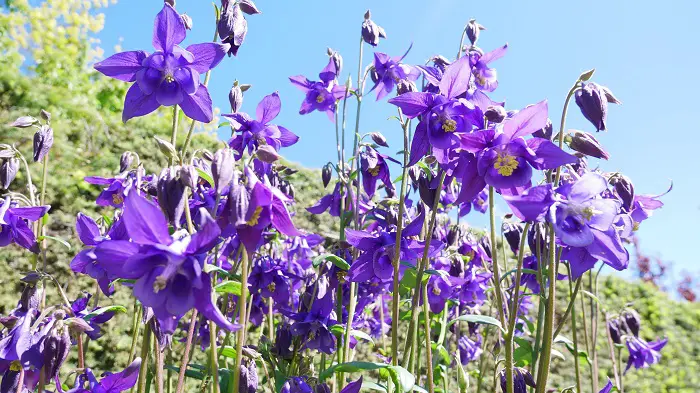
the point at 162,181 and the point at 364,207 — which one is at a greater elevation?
the point at 364,207

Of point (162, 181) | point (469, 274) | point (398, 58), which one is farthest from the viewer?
point (469, 274)

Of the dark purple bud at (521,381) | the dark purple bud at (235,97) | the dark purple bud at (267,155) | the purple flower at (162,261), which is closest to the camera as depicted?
the purple flower at (162,261)

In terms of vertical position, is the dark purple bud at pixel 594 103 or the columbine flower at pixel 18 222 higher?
the dark purple bud at pixel 594 103

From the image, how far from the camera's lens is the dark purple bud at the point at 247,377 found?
6.15 feet

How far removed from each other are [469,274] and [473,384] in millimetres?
3486

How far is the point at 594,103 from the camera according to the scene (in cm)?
182

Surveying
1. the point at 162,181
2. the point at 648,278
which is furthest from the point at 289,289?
the point at 648,278

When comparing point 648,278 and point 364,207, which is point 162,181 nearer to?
point 364,207

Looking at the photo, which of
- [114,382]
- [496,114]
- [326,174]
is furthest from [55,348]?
[326,174]

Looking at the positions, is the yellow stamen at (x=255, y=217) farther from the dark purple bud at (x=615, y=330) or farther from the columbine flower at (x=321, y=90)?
the dark purple bud at (x=615, y=330)

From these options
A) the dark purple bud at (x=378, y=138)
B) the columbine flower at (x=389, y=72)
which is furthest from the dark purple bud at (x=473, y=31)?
the dark purple bud at (x=378, y=138)

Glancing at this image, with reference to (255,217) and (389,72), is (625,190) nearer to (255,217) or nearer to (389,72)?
(389,72)

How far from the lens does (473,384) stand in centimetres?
635

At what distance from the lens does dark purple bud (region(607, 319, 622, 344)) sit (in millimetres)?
3668
